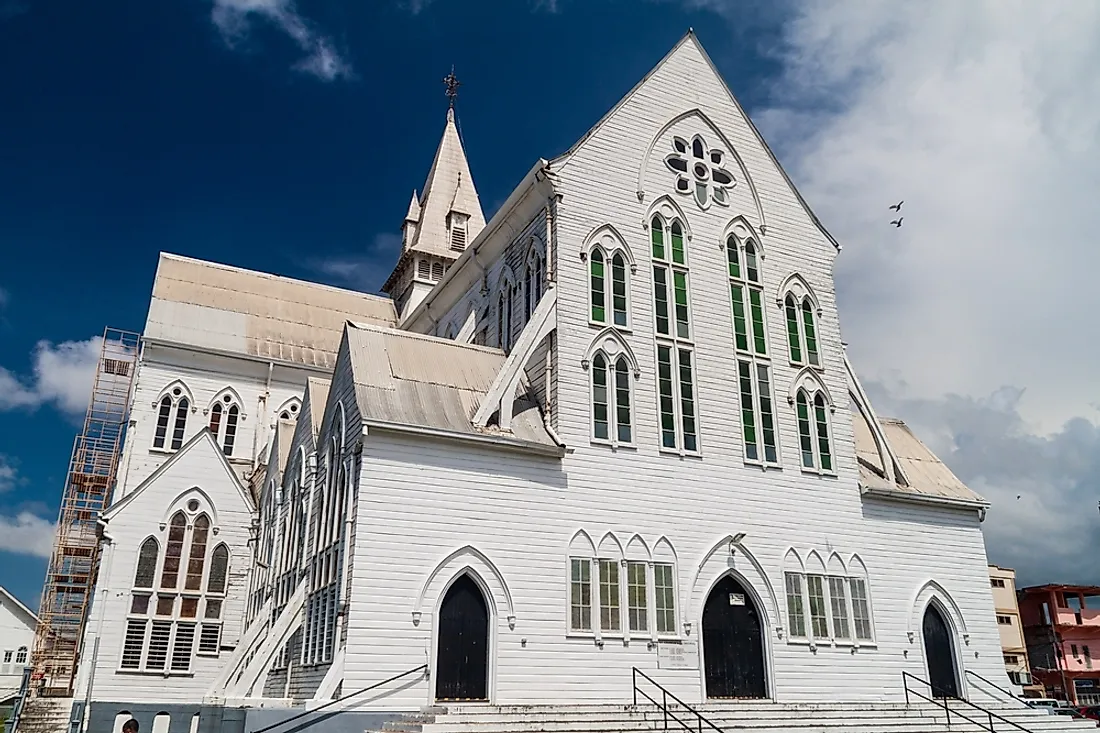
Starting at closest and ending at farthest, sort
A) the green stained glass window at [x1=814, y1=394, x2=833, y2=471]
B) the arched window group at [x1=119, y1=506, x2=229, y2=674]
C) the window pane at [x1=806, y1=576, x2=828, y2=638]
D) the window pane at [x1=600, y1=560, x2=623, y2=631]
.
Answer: the window pane at [x1=600, y1=560, x2=623, y2=631]
the window pane at [x1=806, y1=576, x2=828, y2=638]
the green stained glass window at [x1=814, y1=394, x2=833, y2=471]
the arched window group at [x1=119, y1=506, x2=229, y2=674]

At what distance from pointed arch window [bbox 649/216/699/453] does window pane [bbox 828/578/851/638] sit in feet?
18.1

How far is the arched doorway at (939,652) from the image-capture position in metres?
24.9

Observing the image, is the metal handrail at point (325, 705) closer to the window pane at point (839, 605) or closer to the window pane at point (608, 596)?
the window pane at point (608, 596)

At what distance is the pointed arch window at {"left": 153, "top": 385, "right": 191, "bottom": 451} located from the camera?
125ft

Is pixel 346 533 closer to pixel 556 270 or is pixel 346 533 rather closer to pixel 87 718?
pixel 556 270

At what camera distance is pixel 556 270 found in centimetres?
2373

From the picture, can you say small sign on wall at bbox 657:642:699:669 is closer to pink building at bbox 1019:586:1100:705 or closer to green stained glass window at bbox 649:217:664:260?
green stained glass window at bbox 649:217:664:260

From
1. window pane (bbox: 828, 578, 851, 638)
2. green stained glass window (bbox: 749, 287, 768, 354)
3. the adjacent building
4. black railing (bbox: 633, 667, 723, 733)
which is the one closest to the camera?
black railing (bbox: 633, 667, 723, 733)

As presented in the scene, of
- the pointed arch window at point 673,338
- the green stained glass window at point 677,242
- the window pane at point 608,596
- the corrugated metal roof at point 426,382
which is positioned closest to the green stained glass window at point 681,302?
the pointed arch window at point 673,338

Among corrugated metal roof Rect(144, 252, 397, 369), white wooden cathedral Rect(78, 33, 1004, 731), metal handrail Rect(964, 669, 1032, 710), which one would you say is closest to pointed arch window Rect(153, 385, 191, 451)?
corrugated metal roof Rect(144, 252, 397, 369)

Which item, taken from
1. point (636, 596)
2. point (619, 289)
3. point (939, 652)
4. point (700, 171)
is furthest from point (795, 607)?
point (700, 171)

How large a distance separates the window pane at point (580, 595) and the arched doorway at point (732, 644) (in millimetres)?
Answer: 3428

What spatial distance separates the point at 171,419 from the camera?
38594mm

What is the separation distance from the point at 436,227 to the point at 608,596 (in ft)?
120
